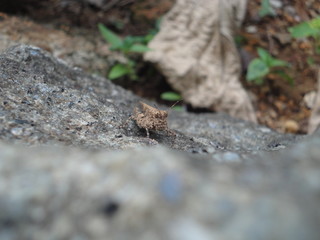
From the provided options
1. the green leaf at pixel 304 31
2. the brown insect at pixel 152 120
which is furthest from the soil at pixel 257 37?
the brown insect at pixel 152 120

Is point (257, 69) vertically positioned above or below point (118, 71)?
above

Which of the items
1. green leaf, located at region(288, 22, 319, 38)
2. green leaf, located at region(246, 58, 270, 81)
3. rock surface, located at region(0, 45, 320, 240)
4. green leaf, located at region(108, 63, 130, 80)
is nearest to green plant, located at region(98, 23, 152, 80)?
green leaf, located at region(108, 63, 130, 80)

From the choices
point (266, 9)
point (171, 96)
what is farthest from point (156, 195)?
point (266, 9)

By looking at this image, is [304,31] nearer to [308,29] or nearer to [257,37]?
[308,29]

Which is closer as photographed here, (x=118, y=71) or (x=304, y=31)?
(x=304, y=31)

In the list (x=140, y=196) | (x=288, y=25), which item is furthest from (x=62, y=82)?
(x=288, y=25)

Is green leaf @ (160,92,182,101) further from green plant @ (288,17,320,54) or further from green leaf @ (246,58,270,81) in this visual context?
green plant @ (288,17,320,54)

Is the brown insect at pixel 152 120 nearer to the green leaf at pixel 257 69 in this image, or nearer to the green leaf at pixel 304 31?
the green leaf at pixel 257 69

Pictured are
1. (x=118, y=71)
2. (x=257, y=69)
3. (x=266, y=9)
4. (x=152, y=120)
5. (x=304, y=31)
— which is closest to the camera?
(x=152, y=120)
